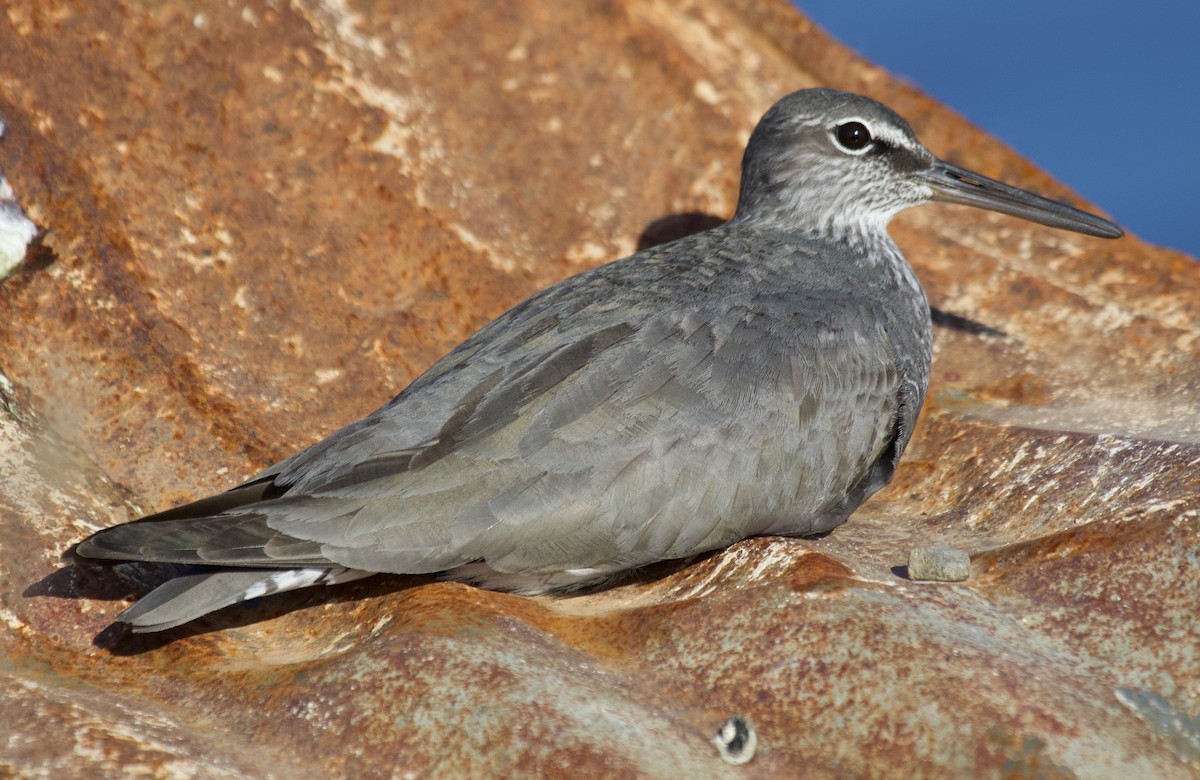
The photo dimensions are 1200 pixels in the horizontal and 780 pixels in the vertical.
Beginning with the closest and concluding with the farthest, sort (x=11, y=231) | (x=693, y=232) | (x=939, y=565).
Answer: (x=939, y=565) → (x=11, y=231) → (x=693, y=232)

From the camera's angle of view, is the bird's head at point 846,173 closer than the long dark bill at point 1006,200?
No

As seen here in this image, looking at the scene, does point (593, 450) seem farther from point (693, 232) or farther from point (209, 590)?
point (693, 232)

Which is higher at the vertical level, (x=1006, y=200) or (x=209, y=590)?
(x=1006, y=200)

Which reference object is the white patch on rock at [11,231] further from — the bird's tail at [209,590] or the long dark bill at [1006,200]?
the long dark bill at [1006,200]

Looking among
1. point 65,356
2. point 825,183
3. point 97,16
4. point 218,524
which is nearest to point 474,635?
point 218,524

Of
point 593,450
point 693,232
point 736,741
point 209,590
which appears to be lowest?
point 736,741

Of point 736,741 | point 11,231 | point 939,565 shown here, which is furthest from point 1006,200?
point 11,231

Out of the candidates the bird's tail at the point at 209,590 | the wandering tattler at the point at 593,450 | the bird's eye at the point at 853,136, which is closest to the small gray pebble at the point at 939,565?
the wandering tattler at the point at 593,450

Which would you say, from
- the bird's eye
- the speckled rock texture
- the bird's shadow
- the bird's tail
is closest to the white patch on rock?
the speckled rock texture
